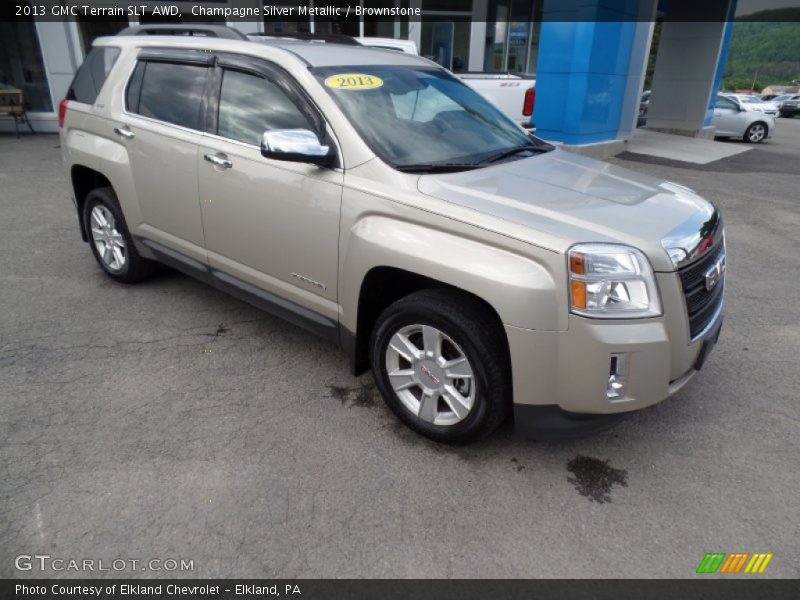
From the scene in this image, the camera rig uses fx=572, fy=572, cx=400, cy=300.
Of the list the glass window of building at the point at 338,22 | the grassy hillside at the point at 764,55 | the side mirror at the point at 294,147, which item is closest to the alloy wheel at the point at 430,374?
the side mirror at the point at 294,147

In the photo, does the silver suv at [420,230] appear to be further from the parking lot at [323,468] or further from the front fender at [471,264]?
the parking lot at [323,468]

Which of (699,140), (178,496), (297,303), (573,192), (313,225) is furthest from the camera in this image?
(699,140)

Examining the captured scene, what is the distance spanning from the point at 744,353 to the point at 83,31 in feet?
51.9

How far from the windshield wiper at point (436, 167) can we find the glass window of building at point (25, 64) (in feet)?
46.7

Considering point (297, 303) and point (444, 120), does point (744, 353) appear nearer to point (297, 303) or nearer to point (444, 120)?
point (444, 120)

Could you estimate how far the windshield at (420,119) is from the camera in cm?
303

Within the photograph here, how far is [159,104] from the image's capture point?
13.1 feet

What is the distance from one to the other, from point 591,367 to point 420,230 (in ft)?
3.19

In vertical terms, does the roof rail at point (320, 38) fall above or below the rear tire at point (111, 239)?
above

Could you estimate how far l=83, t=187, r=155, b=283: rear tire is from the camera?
4.55 metres

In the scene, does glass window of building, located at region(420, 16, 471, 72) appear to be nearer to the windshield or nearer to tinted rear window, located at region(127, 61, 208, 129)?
tinted rear window, located at region(127, 61, 208, 129)

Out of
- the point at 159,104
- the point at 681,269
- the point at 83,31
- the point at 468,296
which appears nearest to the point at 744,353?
the point at 681,269

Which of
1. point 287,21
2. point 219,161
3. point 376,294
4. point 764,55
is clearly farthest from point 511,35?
point 764,55

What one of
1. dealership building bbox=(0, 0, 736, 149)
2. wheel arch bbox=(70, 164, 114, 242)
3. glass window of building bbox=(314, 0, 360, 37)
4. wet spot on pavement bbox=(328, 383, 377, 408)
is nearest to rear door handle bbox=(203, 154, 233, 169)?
wet spot on pavement bbox=(328, 383, 377, 408)
